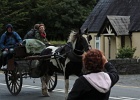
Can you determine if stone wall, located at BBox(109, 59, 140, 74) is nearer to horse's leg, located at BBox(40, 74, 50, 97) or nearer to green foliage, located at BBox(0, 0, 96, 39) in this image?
horse's leg, located at BBox(40, 74, 50, 97)

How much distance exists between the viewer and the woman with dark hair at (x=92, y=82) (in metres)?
5.07

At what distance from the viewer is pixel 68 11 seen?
52531 mm

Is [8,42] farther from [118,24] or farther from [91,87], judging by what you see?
[118,24]

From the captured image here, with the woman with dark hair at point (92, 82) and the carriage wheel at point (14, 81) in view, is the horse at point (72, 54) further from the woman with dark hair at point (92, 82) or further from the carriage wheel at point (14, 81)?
the woman with dark hair at point (92, 82)

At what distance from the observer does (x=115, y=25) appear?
35.7 m

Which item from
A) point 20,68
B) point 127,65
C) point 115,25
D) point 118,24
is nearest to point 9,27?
point 20,68

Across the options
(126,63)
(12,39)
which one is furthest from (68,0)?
→ (12,39)

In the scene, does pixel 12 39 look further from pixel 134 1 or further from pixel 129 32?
pixel 134 1

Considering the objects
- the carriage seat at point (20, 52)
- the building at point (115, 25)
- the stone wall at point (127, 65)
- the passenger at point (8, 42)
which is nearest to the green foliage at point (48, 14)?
the building at point (115, 25)

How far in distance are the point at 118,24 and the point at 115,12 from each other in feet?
11.3

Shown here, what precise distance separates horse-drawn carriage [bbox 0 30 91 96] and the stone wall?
8939mm

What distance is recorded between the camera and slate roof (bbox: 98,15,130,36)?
116ft

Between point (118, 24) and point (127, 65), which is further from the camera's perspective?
point (118, 24)

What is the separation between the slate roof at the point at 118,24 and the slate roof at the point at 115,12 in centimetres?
41
